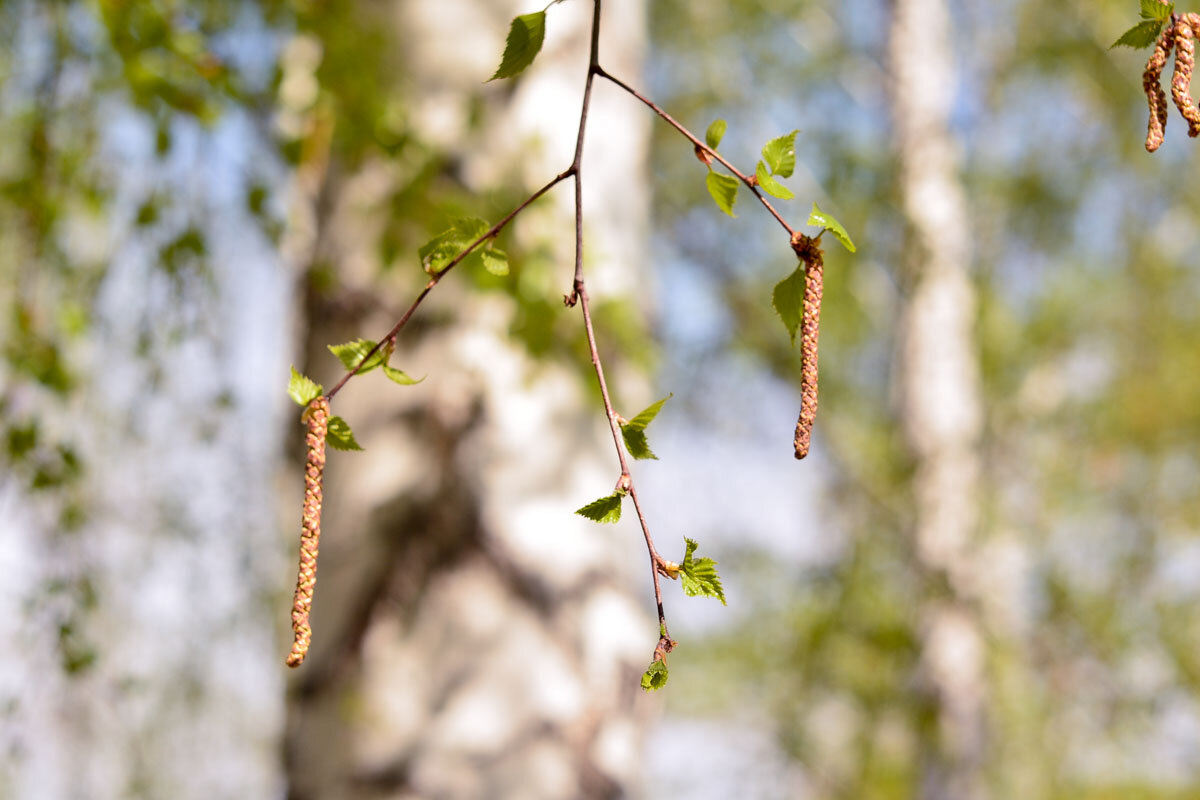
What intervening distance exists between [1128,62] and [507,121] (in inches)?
84.8

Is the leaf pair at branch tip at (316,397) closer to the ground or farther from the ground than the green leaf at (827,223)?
closer to the ground

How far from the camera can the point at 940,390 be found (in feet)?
8.97

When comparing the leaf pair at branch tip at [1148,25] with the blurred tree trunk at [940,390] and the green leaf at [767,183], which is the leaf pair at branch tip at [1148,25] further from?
the blurred tree trunk at [940,390]

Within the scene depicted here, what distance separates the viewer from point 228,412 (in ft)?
3.47

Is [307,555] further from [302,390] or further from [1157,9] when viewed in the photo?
[1157,9]

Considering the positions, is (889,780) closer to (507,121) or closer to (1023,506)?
(1023,506)

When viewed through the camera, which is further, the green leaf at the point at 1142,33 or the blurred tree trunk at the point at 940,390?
the blurred tree trunk at the point at 940,390

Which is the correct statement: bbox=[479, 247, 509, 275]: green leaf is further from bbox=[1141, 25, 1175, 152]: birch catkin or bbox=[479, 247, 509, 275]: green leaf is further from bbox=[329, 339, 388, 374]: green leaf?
bbox=[1141, 25, 1175, 152]: birch catkin

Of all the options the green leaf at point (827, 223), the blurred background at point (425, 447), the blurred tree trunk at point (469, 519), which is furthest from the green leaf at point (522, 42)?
the blurred tree trunk at point (469, 519)

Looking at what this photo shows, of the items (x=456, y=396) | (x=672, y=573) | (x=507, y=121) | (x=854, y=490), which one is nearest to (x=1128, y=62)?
(x=854, y=490)

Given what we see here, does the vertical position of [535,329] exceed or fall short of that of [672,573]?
it exceeds it

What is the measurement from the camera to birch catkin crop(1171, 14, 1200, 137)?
302 mm

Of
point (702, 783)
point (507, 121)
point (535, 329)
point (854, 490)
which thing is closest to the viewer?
point (535, 329)

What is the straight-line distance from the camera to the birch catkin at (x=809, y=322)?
1.01ft
